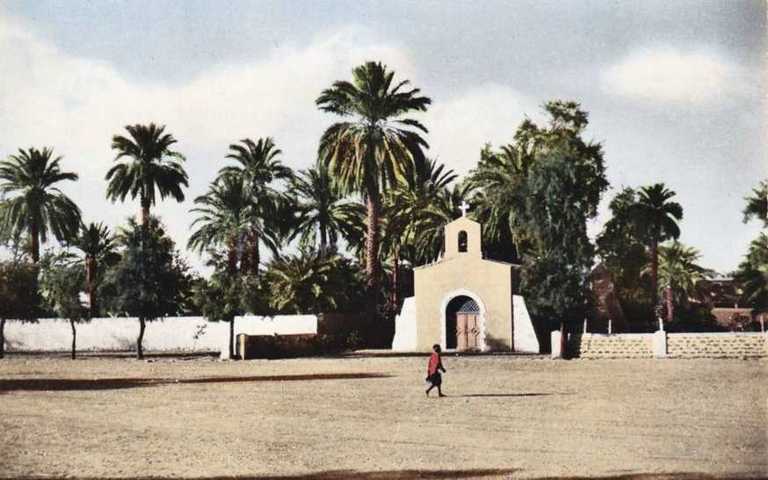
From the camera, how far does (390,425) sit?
16.2 metres

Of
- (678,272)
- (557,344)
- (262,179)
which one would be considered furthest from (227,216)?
(678,272)

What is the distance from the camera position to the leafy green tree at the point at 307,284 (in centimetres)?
4753

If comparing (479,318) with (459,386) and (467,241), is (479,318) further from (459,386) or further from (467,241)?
(459,386)

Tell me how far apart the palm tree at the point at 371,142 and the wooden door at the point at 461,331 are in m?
7.99

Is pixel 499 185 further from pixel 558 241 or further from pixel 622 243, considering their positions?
pixel 558 241

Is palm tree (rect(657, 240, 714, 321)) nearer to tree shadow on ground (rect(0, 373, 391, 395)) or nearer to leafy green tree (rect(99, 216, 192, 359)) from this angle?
leafy green tree (rect(99, 216, 192, 359))

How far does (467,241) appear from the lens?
4372cm

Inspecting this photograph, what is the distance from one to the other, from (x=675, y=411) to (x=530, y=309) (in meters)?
24.0

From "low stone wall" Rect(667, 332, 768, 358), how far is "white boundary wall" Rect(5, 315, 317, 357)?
26685 millimetres

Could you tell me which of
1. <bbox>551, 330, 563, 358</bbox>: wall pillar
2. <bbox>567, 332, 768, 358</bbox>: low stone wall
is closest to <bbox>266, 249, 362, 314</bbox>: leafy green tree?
<bbox>551, 330, 563, 358</bbox>: wall pillar

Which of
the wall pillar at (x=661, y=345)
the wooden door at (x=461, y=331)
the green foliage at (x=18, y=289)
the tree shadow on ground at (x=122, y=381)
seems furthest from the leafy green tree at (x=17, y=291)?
the wall pillar at (x=661, y=345)

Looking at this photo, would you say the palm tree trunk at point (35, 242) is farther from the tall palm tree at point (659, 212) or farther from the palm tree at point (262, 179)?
the tall palm tree at point (659, 212)

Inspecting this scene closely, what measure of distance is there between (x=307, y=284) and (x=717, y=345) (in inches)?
841

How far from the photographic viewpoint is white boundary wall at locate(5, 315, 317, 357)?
52875mm
